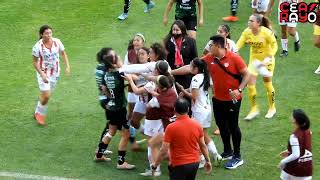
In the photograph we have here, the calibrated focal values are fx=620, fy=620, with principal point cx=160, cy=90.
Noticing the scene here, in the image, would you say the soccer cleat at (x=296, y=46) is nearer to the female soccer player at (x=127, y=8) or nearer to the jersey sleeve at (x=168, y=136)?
the female soccer player at (x=127, y=8)

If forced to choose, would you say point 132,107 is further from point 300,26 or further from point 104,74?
point 300,26

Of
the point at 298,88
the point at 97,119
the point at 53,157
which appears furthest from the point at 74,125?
the point at 298,88

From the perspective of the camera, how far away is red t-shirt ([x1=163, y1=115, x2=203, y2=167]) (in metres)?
7.60

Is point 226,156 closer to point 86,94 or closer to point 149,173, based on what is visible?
point 149,173

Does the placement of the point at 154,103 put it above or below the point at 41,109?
above

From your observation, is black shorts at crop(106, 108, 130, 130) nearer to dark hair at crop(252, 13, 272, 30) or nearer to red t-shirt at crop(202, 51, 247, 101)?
red t-shirt at crop(202, 51, 247, 101)

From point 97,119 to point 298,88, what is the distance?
4.08m

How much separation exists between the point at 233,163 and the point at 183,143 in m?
2.12

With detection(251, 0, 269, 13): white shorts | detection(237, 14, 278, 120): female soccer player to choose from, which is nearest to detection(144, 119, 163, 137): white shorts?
detection(237, 14, 278, 120): female soccer player

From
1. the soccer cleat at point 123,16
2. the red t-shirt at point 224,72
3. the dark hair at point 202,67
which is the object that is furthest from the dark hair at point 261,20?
the soccer cleat at point 123,16

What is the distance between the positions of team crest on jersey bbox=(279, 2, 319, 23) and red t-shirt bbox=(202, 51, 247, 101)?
5.03 metres

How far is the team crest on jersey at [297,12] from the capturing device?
13875mm

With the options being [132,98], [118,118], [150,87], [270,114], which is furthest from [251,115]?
[150,87]

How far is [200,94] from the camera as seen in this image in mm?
9250
